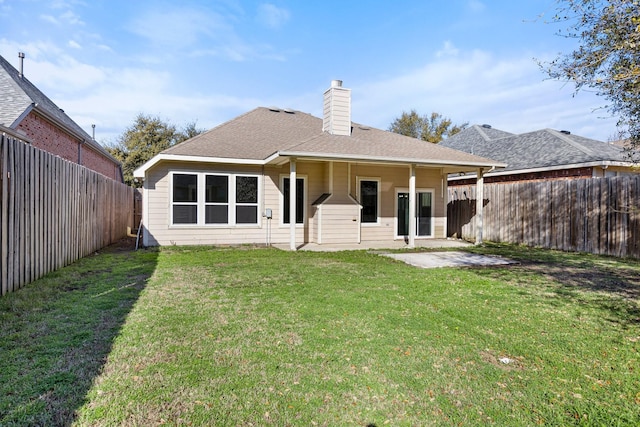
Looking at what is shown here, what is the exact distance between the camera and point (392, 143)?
1284 cm

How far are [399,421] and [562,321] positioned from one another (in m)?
3.00

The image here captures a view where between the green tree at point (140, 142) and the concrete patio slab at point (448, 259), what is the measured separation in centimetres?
2500

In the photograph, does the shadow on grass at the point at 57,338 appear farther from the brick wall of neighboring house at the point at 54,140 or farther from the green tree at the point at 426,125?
the green tree at the point at 426,125

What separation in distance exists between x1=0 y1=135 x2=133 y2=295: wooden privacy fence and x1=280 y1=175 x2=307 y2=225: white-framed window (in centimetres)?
529

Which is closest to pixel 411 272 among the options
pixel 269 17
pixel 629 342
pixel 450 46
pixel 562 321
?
pixel 562 321

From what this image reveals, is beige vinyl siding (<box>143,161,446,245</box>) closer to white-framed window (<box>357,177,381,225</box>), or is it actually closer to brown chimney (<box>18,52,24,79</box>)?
white-framed window (<box>357,177,381,225</box>)

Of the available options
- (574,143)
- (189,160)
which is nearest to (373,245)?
(189,160)

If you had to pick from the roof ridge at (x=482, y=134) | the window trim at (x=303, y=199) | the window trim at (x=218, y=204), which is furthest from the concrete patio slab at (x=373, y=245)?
the roof ridge at (x=482, y=134)

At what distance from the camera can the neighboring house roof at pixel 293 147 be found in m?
10.6

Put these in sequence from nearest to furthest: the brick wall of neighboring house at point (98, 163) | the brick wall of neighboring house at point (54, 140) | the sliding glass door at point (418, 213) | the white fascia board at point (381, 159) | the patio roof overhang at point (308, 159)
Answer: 1. the white fascia board at point (381, 159)
2. the patio roof overhang at point (308, 159)
3. the brick wall of neighboring house at point (54, 140)
4. the sliding glass door at point (418, 213)
5. the brick wall of neighboring house at point (98, 163)

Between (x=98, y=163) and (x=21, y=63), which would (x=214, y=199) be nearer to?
(x=21, y=63)

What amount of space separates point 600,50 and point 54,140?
15.4 meters

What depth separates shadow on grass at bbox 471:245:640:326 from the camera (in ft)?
16.3

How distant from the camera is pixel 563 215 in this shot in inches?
438
